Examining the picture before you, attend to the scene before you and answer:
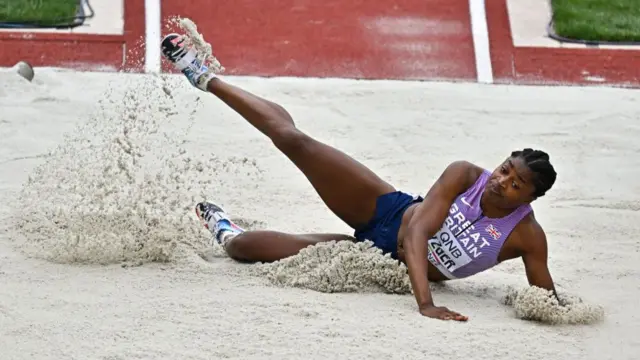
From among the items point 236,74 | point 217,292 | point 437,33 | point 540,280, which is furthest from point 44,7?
point 540,280

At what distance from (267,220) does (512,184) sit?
1.53m

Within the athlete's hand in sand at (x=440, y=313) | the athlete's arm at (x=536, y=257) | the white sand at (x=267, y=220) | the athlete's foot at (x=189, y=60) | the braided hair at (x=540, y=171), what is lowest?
the white sand at (x=267, y=220)

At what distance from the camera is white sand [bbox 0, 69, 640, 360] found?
3613mm

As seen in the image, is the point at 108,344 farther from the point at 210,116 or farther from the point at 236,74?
the point at 236,74

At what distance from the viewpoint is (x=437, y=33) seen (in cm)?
745

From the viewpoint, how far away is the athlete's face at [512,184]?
3.95m

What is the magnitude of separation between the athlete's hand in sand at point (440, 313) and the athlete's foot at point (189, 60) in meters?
1.38

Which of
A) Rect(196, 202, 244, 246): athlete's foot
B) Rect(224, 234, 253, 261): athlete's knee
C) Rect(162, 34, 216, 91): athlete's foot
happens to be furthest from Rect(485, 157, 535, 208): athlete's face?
Rect(162, 34, 216, 91): athlete's foot

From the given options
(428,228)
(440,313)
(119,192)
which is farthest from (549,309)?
(119,192)

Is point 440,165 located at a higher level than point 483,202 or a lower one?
lower

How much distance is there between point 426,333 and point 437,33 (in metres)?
4.10

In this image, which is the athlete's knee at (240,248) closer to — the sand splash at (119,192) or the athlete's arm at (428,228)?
the sand splash at (119,192)

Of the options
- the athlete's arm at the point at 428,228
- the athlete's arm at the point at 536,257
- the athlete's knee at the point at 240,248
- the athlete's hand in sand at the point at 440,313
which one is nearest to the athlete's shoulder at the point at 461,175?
the athlete's arm at the point at 428,228

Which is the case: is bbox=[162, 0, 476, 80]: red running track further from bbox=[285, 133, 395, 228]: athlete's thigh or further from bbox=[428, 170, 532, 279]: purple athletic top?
bbox=[428, 170, 532, 279]: purple athletic top
